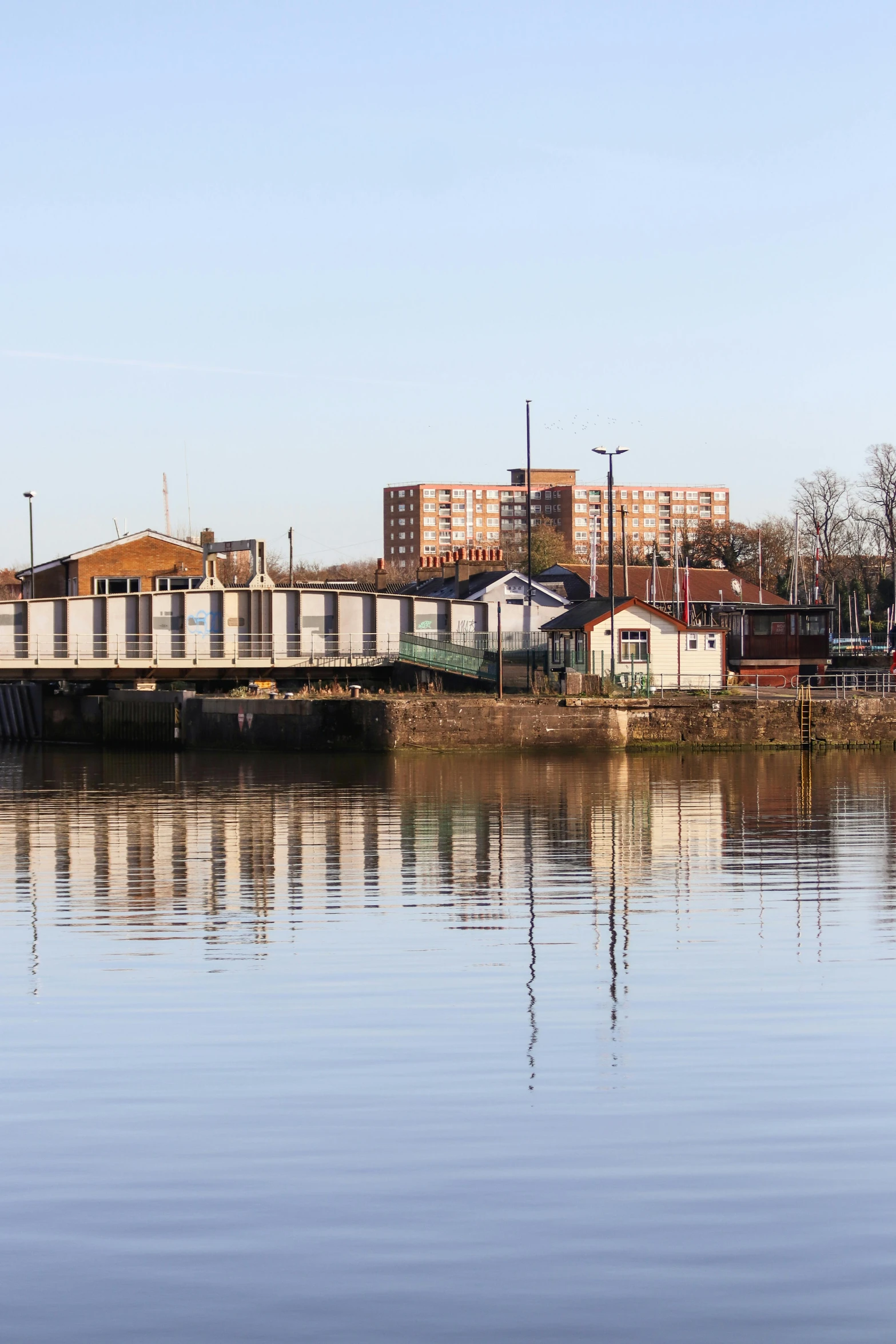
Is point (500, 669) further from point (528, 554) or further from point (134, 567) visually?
point (134, 567)

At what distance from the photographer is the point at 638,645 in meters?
68.9

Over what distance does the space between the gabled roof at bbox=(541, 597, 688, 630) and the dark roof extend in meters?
22.6

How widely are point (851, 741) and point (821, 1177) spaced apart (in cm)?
5900

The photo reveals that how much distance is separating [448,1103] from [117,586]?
77.2 metres

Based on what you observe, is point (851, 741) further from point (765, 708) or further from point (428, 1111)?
point (428, 1111)

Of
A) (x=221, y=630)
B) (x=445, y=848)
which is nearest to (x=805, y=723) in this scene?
(x=221, y=630)

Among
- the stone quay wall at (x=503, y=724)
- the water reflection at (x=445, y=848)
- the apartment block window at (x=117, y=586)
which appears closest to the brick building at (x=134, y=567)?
the apartment block window at (x=117, y=586)

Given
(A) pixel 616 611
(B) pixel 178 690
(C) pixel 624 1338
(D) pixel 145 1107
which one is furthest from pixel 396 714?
(C) pixel 624 1338

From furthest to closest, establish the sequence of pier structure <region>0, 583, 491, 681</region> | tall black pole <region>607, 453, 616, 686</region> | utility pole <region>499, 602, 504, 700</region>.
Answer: pier structure <region>0, 583, 491, 681</region> → tall black pole <region>607, 453, 616, 686</region> → utility pole <region>499, 602, 504, 700</region>

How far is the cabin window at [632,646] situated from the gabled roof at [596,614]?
1030mm

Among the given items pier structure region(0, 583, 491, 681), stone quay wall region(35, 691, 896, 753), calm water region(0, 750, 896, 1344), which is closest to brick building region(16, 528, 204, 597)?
pier structure region(0, 583, 491, 681)

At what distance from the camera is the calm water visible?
8.14 m

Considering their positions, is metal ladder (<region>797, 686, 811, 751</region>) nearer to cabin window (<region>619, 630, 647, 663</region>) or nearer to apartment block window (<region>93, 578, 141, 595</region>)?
cabin window (<region>619, 630, 647, 663</region>)

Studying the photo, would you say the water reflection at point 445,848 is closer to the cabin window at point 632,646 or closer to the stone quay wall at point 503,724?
the stone quay wall at point 503,724
